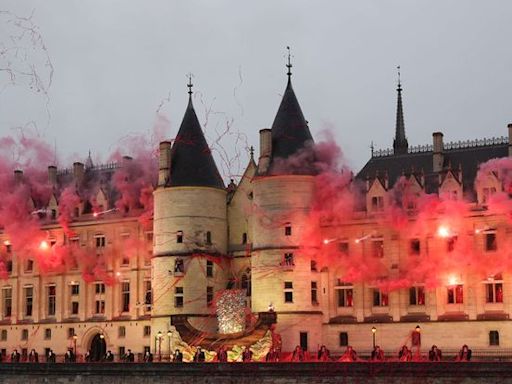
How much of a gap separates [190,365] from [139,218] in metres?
21.8

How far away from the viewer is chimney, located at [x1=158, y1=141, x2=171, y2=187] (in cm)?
8231

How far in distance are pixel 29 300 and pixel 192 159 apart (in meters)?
19.8

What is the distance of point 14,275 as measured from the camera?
9206 centimetres

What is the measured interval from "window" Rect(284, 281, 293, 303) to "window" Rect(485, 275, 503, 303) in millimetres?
13311

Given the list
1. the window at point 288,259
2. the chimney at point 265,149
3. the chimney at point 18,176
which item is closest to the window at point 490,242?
the window at point 288,259

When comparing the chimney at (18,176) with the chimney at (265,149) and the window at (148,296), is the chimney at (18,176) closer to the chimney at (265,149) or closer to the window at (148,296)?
the window at (148,296)

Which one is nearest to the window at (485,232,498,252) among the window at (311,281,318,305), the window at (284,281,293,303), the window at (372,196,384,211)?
the window at (372,196,384,211)

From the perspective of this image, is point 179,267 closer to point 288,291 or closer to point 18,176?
point 288,291

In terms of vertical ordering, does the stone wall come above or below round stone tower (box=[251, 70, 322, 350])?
below

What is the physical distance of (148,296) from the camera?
280ft

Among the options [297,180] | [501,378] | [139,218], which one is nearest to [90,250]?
[139,218]

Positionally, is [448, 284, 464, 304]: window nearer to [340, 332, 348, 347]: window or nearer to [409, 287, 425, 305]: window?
[409, 287, 425, 305]: window

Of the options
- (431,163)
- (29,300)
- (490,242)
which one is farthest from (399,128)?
(29,300)

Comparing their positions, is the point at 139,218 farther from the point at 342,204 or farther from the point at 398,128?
the point at 398,128
